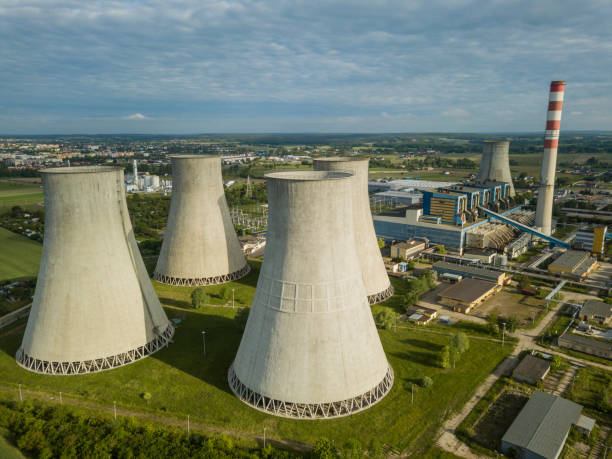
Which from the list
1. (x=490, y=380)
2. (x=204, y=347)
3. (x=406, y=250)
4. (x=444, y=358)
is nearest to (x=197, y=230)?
(x=204, y=347)

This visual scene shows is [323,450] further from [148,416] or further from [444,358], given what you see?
[444,358]

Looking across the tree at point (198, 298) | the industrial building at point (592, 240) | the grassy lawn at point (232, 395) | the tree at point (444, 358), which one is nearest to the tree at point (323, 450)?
the grassy lawn at point (232, 395)

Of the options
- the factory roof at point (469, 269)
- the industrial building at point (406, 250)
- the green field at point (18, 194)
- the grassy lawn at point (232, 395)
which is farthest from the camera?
the green field at point (18, 194)

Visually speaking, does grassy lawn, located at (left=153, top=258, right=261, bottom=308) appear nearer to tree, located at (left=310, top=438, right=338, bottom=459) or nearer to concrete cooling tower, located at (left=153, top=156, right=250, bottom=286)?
concrete cooling tower, located at (left=153, top=156, right=250, bottom=286)

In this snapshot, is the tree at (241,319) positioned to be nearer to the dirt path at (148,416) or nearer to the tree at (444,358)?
the dirt path at (148,416)

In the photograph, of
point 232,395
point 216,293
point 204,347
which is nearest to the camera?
point 232,395

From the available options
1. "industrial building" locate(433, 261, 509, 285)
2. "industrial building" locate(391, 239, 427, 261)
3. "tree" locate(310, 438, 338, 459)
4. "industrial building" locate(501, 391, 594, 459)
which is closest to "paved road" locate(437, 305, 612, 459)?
"industrial building" locate(501, 391, 594, 459)

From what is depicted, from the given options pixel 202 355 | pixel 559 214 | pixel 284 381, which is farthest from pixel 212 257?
pixel 559 214
